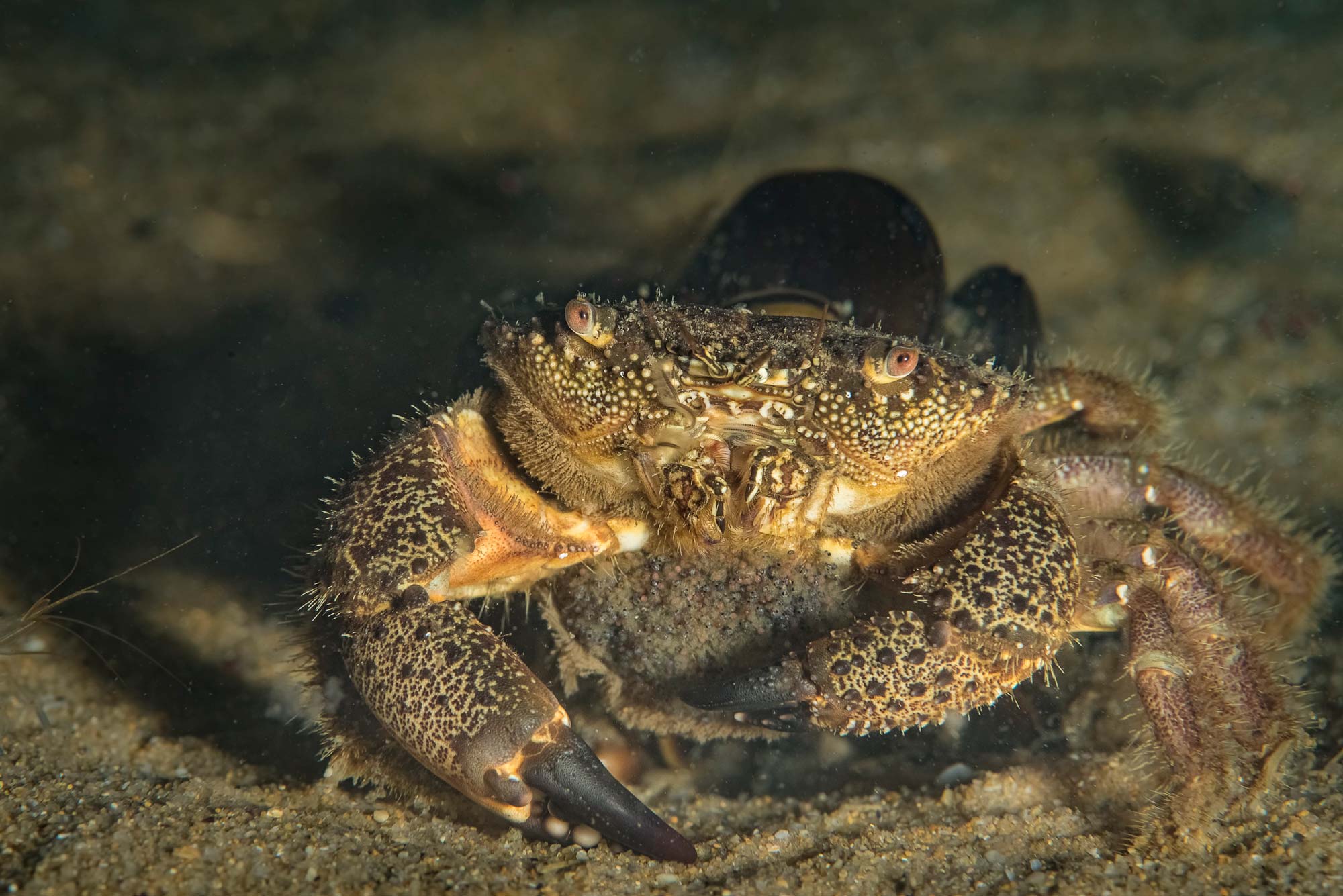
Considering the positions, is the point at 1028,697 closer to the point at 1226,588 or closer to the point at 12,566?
the point at 1226,588

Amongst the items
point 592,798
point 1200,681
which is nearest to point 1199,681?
point 1200,681

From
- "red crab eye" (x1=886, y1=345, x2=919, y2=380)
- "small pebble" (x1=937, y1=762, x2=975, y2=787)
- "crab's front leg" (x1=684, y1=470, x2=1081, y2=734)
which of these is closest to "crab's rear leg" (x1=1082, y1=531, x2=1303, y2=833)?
"crab's front leg" (x1=684, y1=470, x2=1081, y2=734)

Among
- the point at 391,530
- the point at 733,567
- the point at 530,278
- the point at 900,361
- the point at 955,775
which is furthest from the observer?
the point at 530,278

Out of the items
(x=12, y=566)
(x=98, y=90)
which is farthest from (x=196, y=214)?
(x=12, y=566)

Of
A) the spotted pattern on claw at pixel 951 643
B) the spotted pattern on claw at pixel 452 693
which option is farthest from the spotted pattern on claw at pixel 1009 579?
the spotted pattern on claw at pixel 452 693

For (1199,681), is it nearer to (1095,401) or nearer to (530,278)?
(1095,401)

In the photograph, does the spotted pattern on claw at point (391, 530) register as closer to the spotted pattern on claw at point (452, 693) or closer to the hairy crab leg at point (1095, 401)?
the spotted pattern on claw at point (452, 693)

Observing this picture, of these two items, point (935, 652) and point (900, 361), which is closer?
point (935, 652)

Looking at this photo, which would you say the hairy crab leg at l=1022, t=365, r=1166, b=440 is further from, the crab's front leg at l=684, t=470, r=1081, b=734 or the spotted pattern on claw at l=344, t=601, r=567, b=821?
the spotted pattern on claw at l=344, t=601, r=567, b=821
